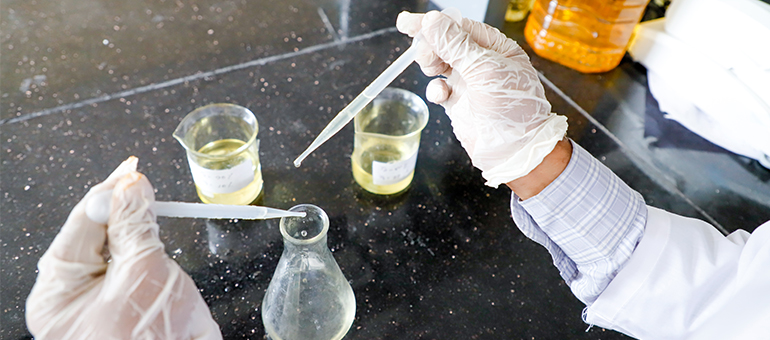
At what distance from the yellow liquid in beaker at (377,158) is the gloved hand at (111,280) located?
0.51 m

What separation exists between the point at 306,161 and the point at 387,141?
8.7 inches

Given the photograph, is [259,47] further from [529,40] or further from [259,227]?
[529,40]

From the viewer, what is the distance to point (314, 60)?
141 centimetres

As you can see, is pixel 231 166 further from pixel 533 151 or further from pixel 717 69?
pixel 717 69

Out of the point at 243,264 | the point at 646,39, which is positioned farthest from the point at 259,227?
the point at 646,39

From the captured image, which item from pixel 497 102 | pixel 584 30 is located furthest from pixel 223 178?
pixel 584 30

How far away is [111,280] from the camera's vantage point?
57cm

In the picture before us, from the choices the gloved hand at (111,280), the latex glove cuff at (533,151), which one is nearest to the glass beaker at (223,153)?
the gloved hand at (111,280)

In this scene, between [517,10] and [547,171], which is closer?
[547,171]

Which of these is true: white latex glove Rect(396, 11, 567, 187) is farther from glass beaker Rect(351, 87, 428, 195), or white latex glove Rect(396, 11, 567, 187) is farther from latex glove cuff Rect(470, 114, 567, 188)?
glass beaker Rect(351, 87, 428, 195)

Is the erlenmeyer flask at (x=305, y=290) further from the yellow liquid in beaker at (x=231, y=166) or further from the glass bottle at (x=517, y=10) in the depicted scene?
the glass bottle at (x=517, y=10)

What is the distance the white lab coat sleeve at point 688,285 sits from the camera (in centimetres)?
69

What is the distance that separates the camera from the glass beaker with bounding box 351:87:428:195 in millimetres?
1004

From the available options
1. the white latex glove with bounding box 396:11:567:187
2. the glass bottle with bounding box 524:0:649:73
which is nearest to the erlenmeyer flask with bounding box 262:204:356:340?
the white latex glove with bounding box 396:11:567:187
